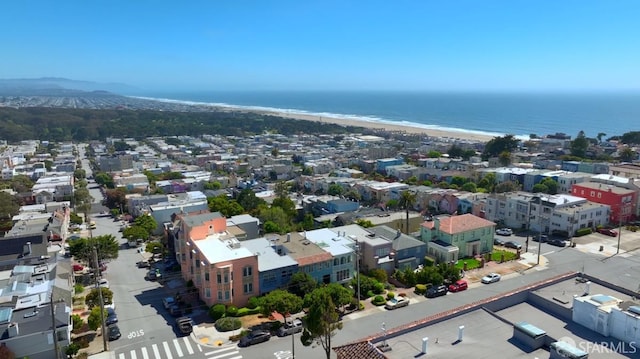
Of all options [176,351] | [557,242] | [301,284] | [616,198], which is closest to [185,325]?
[176,351]

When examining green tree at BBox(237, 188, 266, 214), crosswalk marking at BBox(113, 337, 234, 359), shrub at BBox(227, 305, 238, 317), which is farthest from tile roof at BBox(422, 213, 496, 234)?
crosswalk marking at BBox(113, 337, 234, 359)

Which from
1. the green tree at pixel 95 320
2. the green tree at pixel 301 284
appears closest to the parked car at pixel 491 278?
the green tree at pixel 301 284

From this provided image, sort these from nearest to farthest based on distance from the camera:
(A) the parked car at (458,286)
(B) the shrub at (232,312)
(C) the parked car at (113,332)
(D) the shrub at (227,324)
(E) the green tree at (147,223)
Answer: (C) the parked car at (113,332), (D) the shrub at (227,324), (B) the shrub at (232,312), (A) the parked car at (458,286), (E) the green tree at (147,223)

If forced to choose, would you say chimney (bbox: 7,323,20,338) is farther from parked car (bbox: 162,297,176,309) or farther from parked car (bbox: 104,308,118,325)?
parked car (bbox: 162,297,176,309)

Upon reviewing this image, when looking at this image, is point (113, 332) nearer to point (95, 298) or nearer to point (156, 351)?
point (156, 351)

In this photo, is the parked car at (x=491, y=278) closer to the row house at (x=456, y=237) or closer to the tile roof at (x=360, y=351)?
the row house at (x=456, y=237)

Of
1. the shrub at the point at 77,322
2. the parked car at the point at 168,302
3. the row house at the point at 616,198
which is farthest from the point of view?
the row house at the point at 616,198
